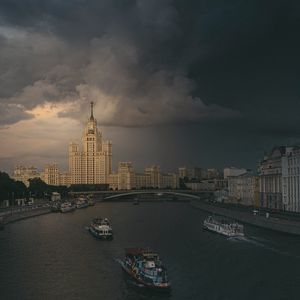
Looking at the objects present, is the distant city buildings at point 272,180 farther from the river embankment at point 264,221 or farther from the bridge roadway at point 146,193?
the bridge roadway at point 146,193

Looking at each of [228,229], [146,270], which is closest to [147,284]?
[146,270]

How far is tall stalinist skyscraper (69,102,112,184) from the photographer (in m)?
147

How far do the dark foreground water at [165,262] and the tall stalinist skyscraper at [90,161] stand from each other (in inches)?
4071

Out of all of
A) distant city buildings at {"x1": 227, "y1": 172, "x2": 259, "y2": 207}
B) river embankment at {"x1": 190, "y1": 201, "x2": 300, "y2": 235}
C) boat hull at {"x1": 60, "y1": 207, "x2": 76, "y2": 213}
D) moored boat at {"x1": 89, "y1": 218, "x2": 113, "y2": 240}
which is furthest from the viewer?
boat hull at {"x1": 60, "y1": 207, "x2": 76, "y2": 213}

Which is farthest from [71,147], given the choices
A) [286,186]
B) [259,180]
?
[286,186]

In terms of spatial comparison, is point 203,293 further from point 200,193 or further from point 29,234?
point 200,193

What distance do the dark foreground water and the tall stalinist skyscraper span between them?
103m

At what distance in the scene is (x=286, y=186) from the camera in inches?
2105

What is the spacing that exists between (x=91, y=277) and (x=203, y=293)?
550cm

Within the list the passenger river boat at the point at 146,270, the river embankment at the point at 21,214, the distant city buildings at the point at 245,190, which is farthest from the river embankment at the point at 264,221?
the river embankment at the point at 21,214

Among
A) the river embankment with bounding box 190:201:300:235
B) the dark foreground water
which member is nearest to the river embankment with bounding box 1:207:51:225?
the dark foreground water

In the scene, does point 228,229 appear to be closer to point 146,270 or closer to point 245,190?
point 146,270

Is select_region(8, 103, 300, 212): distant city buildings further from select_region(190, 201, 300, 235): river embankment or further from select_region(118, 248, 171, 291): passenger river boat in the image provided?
select_region(118, 248, 171, 291): passenger river boat

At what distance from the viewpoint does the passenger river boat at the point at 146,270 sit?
21750 millimetres
